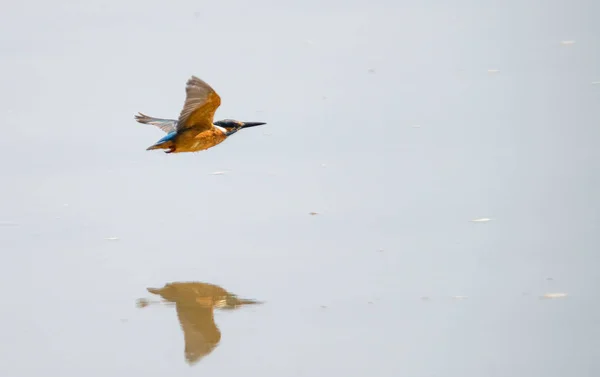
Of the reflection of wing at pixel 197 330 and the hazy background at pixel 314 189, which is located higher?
the hazy background at pixel 314 189

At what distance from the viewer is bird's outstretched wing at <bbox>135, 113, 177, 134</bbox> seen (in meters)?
7.05

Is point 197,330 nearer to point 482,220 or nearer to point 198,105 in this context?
point 198,105

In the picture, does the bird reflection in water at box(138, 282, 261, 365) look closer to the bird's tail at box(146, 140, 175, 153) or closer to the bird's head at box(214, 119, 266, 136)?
the bird's tail at box(146, 140, 175, 153)

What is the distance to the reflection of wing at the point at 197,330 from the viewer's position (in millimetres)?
5195

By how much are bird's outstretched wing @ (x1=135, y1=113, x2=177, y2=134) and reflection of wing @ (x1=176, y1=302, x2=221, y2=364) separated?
1.68 meters

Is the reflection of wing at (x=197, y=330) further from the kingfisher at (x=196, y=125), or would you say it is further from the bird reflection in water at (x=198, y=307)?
the kingfisher at (x=196, y=125)

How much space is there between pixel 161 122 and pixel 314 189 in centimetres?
107

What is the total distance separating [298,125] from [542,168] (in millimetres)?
1557

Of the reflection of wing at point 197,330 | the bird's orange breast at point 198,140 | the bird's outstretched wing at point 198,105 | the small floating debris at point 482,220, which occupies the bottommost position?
the reflection of wing at point 197,330

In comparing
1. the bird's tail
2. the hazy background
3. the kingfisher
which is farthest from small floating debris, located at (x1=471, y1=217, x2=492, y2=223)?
the bird's tail

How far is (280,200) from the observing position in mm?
6586

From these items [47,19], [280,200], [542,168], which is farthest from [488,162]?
[47,19]

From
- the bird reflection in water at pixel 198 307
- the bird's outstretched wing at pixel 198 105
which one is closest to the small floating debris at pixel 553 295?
the bird reflection in water at pixel 198 307

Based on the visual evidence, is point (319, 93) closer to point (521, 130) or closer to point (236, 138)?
point (236, 138)
